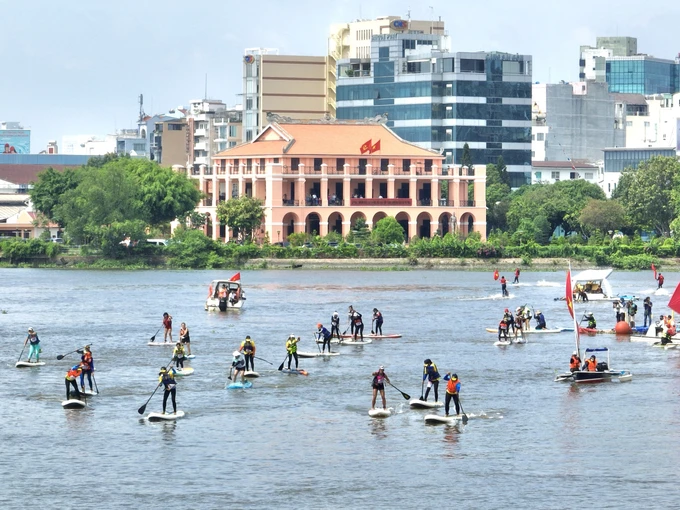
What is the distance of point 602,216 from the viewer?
190 meters

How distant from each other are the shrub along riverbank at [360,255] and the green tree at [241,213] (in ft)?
31.4

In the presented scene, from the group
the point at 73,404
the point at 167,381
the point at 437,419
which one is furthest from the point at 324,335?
the point at 167,381

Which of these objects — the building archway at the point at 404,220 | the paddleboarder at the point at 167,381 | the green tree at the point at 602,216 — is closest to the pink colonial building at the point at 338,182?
the building archway at the point at 404,220

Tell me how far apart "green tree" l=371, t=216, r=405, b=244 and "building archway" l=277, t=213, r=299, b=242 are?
13769 mm

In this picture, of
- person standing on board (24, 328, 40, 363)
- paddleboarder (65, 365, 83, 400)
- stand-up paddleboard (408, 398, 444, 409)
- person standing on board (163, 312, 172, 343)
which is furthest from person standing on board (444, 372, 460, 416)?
person standing on board (163, 312, 172, 343)

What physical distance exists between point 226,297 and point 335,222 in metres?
85.1

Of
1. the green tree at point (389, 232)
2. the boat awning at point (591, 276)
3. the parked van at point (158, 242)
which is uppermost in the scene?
the green tree at point (389, 232)

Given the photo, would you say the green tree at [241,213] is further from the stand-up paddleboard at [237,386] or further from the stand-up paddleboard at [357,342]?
the stand-up paddleboard at [237,386]

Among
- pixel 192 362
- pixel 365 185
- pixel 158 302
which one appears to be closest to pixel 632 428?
pixel 192 362

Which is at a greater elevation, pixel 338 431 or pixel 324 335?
pixel 324 335

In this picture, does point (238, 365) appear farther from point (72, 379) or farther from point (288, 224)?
point (288, 224)

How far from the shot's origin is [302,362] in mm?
78750

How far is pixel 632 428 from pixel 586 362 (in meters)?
11.9

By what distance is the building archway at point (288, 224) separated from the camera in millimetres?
192750
